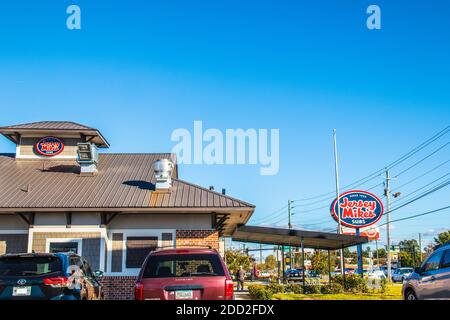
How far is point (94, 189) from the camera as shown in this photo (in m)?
19.9

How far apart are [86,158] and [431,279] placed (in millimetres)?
15201

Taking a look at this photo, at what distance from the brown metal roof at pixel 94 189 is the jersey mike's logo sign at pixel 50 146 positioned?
0.45 meters

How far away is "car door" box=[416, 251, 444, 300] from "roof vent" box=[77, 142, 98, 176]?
47.8ft

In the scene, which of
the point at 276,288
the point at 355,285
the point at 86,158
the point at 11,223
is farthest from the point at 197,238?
the point at 355,285

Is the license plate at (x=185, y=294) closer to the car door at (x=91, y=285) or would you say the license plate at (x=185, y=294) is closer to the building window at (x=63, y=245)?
the car door at (x=91, y=285)

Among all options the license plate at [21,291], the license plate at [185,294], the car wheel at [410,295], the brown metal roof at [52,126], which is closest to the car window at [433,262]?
the car wheel at [410,295]

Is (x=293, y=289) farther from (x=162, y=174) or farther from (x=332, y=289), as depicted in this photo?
(x=162, y=174)

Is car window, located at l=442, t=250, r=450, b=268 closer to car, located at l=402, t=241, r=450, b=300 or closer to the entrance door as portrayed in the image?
car, located at l=402, t=241, r=450, b=300

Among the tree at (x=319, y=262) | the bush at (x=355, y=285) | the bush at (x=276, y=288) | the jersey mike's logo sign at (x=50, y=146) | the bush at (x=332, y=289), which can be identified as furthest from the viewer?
the tree at (x=319, y=262)

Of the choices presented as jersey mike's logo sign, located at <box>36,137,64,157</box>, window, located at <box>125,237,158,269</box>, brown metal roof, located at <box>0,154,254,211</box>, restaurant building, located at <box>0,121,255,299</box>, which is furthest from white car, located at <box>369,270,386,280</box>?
jersey mike's logo sign, located at <box>36,137,64,157</box>

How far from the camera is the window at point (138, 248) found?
18.4 m

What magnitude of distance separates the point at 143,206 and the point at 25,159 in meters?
7.96
